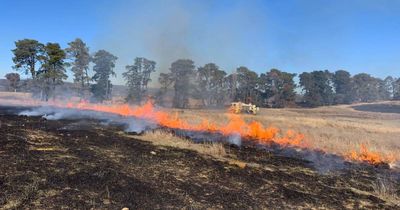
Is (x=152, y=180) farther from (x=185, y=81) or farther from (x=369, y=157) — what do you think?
(x=185, y=81)

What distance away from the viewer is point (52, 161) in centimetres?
1112

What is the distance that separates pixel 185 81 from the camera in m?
66.1

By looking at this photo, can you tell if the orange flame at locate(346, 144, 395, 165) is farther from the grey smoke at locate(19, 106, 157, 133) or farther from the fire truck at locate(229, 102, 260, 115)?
the fire truck at locate(229, 102, 260, 115)

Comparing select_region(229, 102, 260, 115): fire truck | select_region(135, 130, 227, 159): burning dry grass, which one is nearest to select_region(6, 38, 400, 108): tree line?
select_region(229, 102, 260, 115): fire truck

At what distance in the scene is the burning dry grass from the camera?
16.3m

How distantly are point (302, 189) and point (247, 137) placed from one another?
39.1 ft

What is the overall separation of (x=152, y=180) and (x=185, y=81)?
2209 inches

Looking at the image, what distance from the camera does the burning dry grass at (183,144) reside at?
16266 millimetres

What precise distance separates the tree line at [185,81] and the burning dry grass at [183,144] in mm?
40196

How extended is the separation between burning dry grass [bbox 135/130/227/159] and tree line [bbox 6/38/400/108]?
40.2 metres

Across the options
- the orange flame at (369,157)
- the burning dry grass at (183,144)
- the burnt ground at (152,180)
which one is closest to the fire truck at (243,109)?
the orange flame at (369,157)

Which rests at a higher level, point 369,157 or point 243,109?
point 243,109

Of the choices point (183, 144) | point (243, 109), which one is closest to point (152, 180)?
point (183, 144)

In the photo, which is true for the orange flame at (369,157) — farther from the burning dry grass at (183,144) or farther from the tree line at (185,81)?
the tree line at (185,81)
